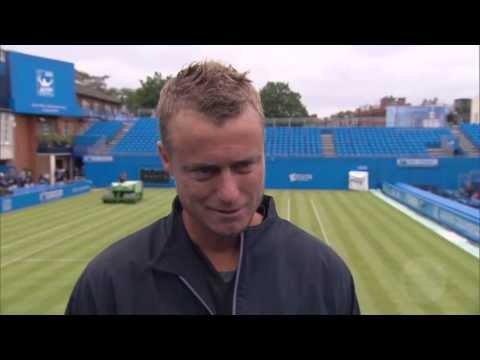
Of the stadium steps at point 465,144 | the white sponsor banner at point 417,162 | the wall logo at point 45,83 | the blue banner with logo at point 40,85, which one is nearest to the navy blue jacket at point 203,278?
the white sponsor banner at point 417,162

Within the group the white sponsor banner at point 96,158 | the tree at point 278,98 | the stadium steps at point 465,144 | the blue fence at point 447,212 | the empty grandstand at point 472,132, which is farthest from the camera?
the empty grandstand at point 472,132

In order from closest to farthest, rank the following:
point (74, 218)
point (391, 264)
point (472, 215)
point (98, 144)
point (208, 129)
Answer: point (208, 129)
point (391, 264)
point (472, 215)
point (74, 218)
point (98, 144)

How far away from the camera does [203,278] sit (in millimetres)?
1887

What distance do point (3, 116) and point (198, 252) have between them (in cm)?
3129

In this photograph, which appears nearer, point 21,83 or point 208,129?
point 208,129

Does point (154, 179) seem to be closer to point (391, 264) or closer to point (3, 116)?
point (3, 116)

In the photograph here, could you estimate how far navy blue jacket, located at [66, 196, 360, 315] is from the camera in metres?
1.83

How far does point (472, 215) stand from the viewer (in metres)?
14.7

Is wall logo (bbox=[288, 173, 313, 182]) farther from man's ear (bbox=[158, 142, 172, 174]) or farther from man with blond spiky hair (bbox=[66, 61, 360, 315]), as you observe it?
man's ear (bbox=[158, 142, 172, 174])

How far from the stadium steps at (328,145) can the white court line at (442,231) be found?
21.2 feet

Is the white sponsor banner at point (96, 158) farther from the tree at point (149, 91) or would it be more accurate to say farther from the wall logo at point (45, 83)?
the tree at point (149, 91)

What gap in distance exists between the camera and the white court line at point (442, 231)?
13.4 metres

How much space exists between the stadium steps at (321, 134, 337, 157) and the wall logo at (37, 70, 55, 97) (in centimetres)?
1994
